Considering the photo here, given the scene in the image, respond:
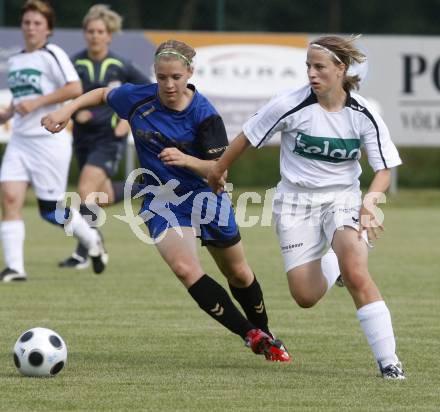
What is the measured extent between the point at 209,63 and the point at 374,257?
8.52m

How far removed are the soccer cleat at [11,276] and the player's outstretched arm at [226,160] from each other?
4464 mm

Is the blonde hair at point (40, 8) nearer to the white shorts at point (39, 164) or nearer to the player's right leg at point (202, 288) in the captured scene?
the white shorts at point (39, 164)

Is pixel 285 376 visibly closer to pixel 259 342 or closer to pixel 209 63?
pixel 259 342

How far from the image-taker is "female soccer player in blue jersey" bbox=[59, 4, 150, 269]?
11.9m

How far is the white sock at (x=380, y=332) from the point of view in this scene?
20.5ft

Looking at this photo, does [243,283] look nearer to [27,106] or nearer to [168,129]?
[168,129]

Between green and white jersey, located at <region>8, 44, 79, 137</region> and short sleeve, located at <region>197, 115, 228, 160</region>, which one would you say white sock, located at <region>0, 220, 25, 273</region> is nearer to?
green and white jersey, located at <region>8, 44, 79, 137</region>

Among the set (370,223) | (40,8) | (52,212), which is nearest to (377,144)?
(370,223)

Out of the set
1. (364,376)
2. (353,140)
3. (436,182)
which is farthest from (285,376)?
(436,182)

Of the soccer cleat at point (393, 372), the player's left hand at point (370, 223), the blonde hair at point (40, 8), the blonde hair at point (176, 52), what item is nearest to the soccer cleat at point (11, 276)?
the blonde hair at point (40, 8)

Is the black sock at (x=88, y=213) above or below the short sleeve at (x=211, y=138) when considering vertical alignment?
below

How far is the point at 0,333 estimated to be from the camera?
7.81 m

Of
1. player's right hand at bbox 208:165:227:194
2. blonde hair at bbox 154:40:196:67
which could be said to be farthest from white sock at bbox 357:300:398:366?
blonde hair at bbox 154:40:196:67

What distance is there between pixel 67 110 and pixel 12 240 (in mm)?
3856
